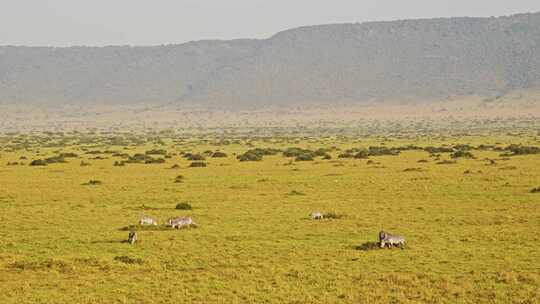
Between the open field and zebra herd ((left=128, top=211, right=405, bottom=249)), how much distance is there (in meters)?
0.21

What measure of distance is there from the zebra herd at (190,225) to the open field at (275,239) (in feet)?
0.68

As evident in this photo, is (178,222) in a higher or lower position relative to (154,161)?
higher

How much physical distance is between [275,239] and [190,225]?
9.97 feet

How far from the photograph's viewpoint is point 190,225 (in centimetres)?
2027

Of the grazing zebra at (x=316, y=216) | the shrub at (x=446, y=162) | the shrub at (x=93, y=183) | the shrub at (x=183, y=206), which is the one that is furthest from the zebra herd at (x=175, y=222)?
the shrub at (x=446, y=162)

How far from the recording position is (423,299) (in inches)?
496

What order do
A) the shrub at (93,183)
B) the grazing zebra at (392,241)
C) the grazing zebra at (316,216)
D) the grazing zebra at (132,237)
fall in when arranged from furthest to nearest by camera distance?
the shrub at (93,183) < the grazing zebra at (316,216) < the grazing zebra at (132,237) < the grazing zebra at (392,241)

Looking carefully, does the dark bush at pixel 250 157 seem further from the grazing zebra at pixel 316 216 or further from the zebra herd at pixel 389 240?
the zebra herd at pixel 389 240

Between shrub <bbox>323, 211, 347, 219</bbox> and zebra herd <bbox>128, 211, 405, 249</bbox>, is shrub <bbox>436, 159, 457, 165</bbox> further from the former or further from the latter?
zebra herd <bbox>128, 211, 405, 249</bbox>

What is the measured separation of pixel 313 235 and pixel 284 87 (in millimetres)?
168036

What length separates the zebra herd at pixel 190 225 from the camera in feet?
55.0

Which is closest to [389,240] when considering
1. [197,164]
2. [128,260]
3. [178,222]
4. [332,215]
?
[332,215]

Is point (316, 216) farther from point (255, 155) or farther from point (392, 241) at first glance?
point (255, 155)

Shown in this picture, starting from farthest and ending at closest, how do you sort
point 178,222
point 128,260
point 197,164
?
point 197,164 < point 178,222 < point 128,260
